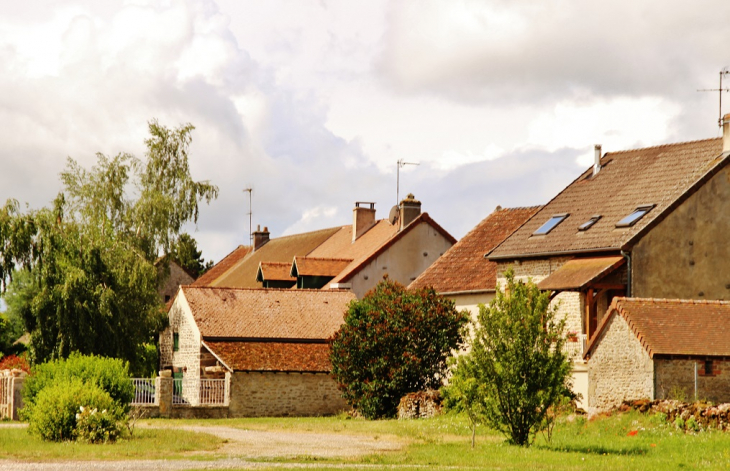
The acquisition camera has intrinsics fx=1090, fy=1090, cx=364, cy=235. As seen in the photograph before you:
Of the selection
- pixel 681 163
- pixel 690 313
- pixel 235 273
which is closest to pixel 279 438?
pixel 690 313

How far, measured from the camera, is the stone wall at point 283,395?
38.5 m

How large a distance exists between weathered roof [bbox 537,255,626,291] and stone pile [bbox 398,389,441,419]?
476 centimetres

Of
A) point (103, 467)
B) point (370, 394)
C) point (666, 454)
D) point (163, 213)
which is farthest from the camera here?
point (163, 213)

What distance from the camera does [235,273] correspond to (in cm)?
6206

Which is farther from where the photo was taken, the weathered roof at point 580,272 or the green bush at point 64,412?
the weathered roof at point 580,272

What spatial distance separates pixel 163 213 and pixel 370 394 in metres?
17.2

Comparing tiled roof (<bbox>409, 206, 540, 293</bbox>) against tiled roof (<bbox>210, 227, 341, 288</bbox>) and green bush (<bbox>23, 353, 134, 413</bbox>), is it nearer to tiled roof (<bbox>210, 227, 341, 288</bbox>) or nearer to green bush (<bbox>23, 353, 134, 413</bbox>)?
green bush (<bbox>23, 353, 134, 413</bbox>)

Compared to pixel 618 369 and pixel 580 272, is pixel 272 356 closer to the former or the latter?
pixel 580 272

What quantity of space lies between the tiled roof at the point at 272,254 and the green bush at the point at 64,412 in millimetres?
32150

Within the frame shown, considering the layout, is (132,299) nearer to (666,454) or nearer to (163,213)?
(163,213)

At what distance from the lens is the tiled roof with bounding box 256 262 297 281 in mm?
52125

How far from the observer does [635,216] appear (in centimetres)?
3409

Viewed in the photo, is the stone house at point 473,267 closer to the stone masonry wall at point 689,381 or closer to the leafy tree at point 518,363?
the stone masonry wall at point 689,381

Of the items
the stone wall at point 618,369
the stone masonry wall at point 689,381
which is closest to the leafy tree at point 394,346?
the stone wall at point 618,369
